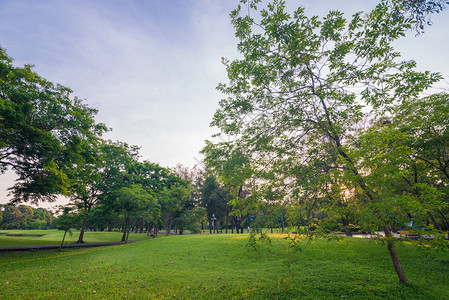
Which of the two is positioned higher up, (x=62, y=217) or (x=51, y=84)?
(x=51, y=84)

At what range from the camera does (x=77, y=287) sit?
25.9 feet

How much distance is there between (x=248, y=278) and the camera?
29.1ft

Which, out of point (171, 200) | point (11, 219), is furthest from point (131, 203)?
point (11, 219)

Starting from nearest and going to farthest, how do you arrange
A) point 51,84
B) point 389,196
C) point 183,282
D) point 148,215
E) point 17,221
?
point 389,196
point 183,282
point 51,84
point 148,215
point 17,221

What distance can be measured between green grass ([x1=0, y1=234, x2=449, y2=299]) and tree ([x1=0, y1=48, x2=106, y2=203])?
6610 mm

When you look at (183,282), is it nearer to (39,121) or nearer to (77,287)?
(77,287)

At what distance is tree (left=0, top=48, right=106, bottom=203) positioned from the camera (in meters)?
11.9

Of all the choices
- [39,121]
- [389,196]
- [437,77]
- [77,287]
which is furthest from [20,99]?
[437,77]

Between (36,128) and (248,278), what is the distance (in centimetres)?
1574

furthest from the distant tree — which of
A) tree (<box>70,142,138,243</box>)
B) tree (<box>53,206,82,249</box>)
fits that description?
tree (<box>53,206,82,249</box>)

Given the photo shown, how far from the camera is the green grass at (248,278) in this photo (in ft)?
23.8

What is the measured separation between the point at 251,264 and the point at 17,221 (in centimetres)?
8898

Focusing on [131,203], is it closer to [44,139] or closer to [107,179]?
[107,179]

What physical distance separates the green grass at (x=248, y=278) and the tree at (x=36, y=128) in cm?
661
